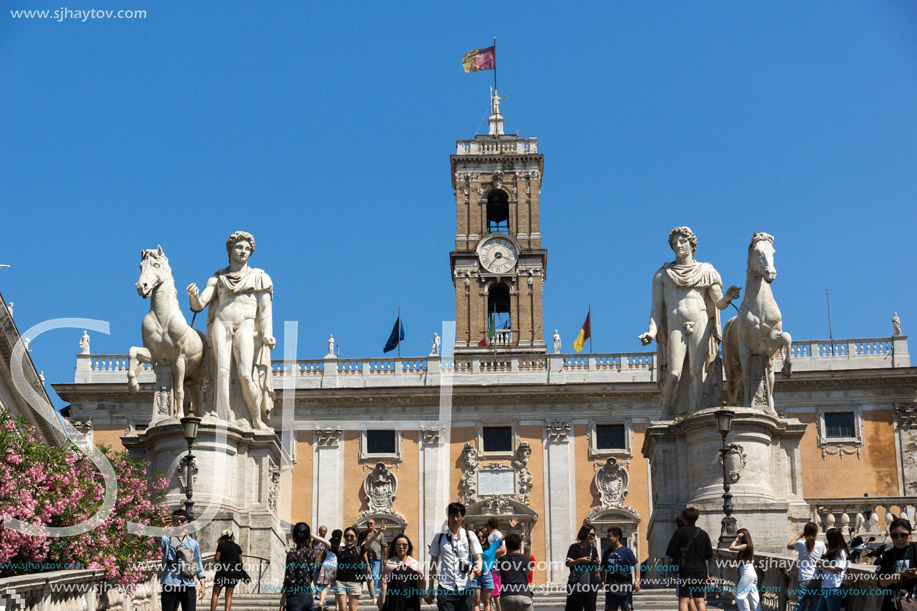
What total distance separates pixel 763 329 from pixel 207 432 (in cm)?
1024

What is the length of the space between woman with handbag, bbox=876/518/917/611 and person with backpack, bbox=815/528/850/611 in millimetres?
1351

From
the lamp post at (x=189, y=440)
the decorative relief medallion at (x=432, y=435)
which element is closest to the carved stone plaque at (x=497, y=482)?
the decorative relief medallion at (x=432, y=435)

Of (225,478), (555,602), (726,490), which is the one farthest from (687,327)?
(225,478)

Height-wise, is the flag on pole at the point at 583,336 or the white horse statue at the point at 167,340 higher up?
the flag on pole at the point at 583,336

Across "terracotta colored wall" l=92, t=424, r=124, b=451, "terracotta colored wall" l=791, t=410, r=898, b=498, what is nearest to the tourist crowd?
"terracotta colored wall" l=92, t=424, r=124, b=451

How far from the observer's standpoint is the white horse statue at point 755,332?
2334cm

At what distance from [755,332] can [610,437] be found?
98.5 ft

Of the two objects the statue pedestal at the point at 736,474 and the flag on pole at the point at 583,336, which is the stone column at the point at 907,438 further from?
the statue pedestal at the point at 736,474

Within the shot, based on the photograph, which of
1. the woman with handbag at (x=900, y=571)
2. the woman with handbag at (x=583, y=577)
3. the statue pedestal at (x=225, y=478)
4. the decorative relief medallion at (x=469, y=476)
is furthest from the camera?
the decorative relief medallion at (x=469, y=476)

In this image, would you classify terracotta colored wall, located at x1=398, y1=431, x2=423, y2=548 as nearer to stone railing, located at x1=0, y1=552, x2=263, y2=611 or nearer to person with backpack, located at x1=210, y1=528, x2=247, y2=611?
stone railing, located at x1=0, y1=552, x2=263, y2=611

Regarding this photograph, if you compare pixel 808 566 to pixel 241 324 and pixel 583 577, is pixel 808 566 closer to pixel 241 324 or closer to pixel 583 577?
pixel 583 577

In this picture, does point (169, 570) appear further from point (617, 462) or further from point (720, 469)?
point (617, 462)

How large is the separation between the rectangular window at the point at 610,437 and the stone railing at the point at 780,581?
3199 cm

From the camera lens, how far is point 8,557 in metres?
16.1
